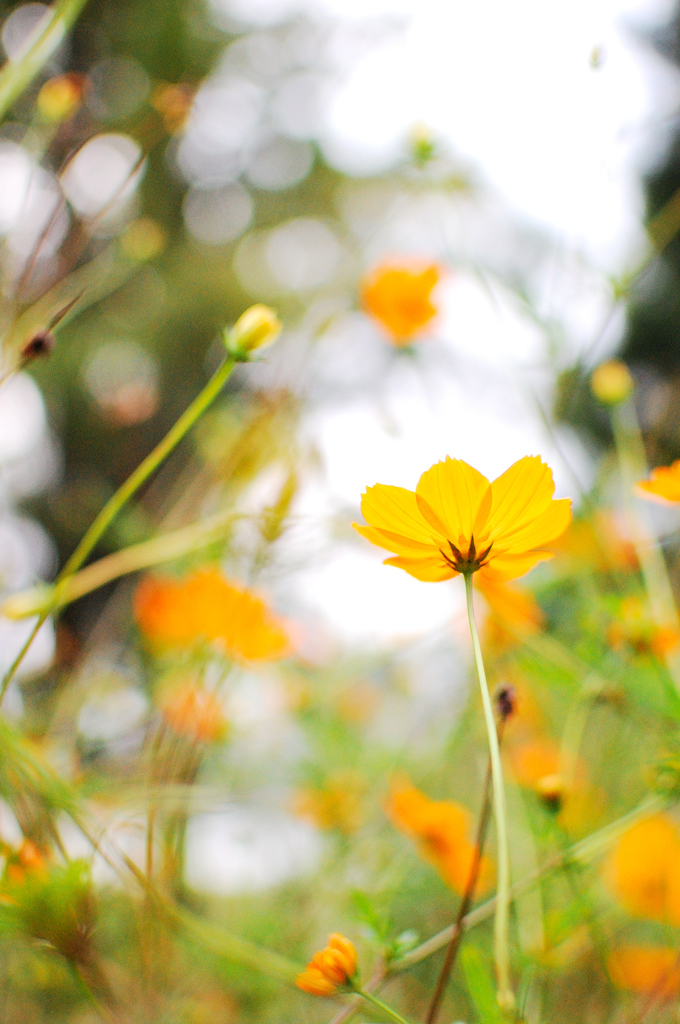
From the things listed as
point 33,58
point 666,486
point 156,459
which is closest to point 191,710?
point 156,459

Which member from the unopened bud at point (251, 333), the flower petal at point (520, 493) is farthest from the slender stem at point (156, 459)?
the flower petal at point (520, 493)

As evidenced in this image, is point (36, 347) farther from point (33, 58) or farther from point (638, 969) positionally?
point (638, 969)

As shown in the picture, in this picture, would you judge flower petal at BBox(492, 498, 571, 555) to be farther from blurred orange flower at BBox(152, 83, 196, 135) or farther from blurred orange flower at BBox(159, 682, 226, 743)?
blurred orange flower at BBox(152, 83, 196, 135)

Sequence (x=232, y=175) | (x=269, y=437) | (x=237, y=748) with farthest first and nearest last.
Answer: (x=232, y=175) < (x=237, y=748) < (x=269, y=437)

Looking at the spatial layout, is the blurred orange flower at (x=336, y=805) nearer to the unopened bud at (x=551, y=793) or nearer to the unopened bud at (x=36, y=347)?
the unopened bud at (x=551, y=793)

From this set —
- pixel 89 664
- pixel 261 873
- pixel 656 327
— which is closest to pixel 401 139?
pixel 89 664

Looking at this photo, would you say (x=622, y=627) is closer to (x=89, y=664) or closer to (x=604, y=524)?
(x=604, y=524)

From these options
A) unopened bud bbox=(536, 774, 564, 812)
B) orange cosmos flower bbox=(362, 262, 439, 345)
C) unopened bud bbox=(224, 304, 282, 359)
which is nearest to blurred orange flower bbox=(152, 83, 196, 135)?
orange cosmos flower bbox=(362, 262, 439, 345)
